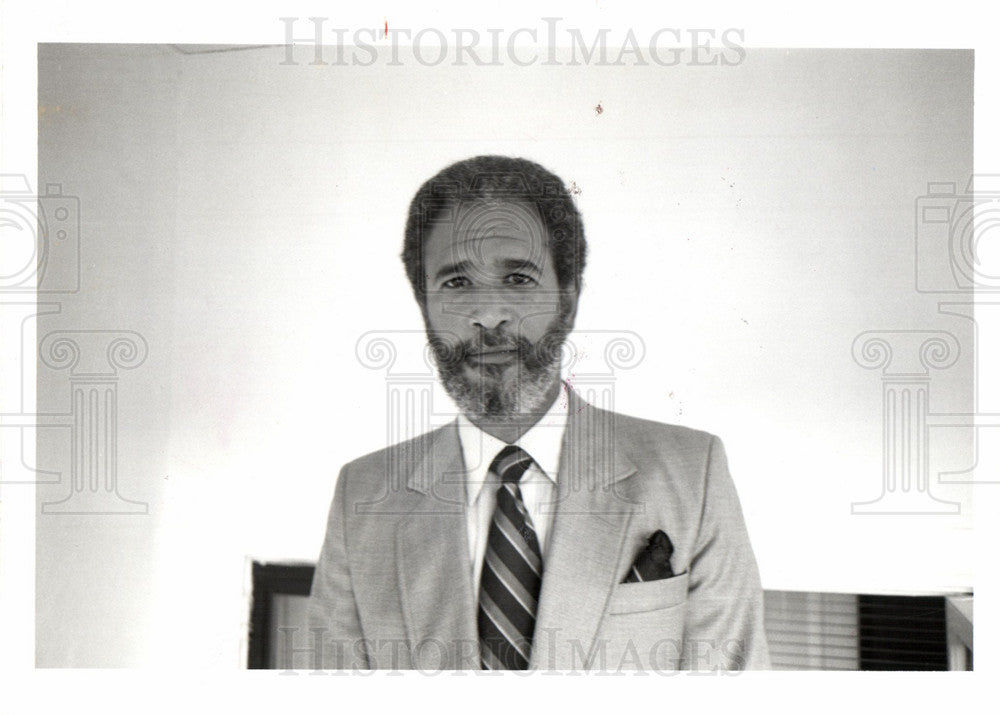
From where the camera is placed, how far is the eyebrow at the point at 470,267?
166 cm

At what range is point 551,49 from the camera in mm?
1686

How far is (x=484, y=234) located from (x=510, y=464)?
17.5 inches

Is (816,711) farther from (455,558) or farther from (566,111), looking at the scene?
(566,111)

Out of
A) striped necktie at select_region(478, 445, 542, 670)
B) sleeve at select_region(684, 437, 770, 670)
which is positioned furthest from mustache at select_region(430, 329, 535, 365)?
sleeve at select_region(684, 437, 770, 670)

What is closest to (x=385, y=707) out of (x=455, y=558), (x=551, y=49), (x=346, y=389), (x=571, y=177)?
(x=455, y=558)

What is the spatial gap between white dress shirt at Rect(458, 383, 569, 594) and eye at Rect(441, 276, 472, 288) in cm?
25

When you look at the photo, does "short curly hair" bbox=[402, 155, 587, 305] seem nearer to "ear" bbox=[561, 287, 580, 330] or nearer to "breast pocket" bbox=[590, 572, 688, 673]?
"ear" bbox=[561, 287, 580, 330]

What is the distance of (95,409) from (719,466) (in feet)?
4.02

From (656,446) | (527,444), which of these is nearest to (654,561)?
(656,446)

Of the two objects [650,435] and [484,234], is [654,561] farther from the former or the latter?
[484,234]

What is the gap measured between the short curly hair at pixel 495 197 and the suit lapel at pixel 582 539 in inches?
11.5

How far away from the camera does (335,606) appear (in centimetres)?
169

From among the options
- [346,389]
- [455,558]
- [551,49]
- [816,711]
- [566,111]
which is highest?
[551,49]

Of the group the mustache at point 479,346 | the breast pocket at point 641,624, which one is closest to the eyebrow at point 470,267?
the mustache at point 479,346
